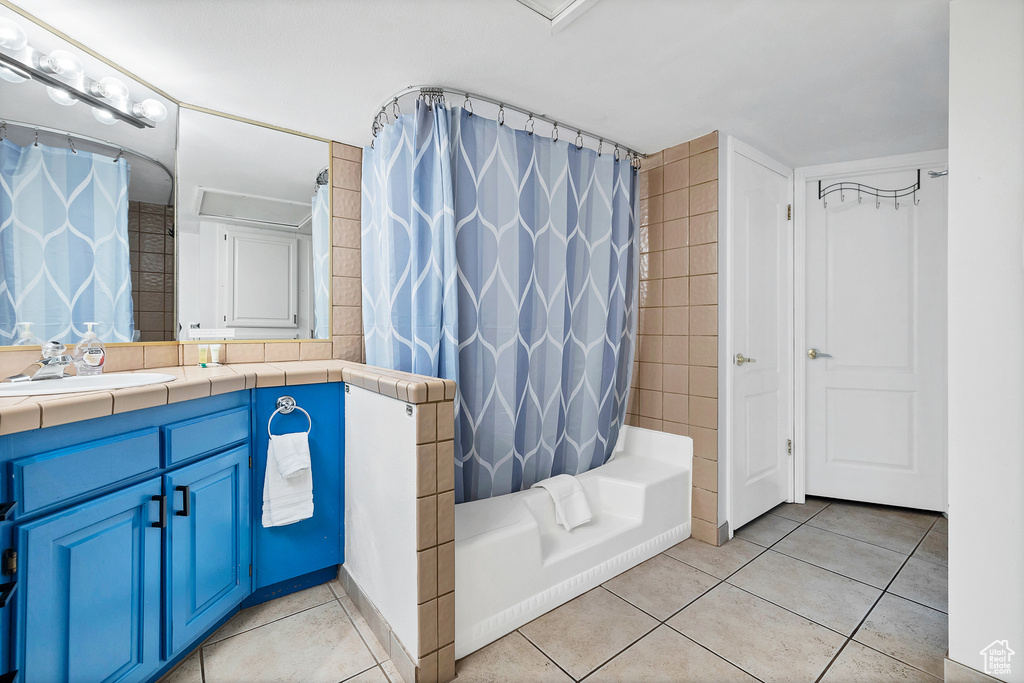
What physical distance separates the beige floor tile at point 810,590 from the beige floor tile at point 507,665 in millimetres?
956

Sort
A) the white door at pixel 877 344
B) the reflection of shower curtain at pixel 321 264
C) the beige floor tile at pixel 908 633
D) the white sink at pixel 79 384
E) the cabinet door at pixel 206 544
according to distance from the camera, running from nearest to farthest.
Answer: the white sink at pixel 79 384 → the cabinet door at pixel 206 544 → the beige floor tile at pixel 908 633 → the reflection of shower curtain at pixel 321 264 → the white door at pixel 877 344

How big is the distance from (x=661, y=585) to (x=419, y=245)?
1.76 meters

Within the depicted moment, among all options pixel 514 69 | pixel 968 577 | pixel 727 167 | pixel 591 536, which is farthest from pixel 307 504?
pixel 727 167

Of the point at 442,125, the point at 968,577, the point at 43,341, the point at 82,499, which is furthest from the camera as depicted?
the point at 442,125

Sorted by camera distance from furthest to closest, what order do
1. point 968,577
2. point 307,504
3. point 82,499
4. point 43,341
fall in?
point 307,504 → point 43,341 → point 968,577 → point 82,499

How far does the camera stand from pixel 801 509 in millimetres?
2656

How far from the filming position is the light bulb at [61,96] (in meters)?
1.50

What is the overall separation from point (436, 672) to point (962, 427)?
5.56 feet

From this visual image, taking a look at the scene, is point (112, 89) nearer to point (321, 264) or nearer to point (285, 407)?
point (321, 264)

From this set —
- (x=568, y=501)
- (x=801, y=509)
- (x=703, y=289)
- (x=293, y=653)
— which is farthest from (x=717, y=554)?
(x=293, y=653)

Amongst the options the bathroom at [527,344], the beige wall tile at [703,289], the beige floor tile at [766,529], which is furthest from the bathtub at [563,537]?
the beige wall tile at [703,289]

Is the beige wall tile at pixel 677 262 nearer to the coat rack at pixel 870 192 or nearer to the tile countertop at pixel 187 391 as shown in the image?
the coat rack at pixel 870 192

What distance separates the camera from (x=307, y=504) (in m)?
1.63

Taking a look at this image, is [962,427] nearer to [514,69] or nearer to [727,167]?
[727,167]
